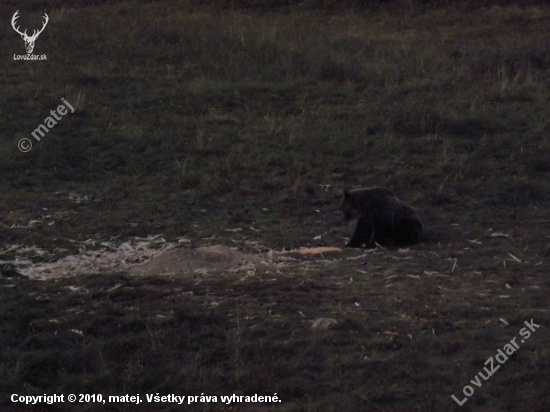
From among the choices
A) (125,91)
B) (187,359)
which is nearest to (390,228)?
(187,359)

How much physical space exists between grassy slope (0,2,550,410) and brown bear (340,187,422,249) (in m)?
0.33

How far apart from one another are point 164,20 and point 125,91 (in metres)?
5.31

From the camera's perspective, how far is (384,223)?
29.9 ft

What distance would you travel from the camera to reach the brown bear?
907 cm

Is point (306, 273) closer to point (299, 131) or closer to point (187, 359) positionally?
point (187, 359)
